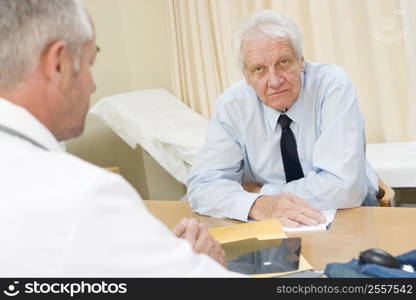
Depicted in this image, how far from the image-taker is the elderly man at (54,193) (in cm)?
56

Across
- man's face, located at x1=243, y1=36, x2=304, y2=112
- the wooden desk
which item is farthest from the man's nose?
the wooden desk

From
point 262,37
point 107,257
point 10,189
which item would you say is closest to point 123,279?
point 107,257

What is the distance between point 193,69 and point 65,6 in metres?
3.20

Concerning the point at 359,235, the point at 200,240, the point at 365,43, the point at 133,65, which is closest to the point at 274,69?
the point at 359,235

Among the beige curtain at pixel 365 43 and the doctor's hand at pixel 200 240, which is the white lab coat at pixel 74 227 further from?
the beige curtain at pixel 365 43

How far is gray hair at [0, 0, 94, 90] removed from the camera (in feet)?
2.25

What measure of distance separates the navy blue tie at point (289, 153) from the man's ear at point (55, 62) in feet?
3.84

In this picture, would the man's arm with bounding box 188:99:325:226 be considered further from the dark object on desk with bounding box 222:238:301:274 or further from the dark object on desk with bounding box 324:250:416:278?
the dark object on desk with bounding box 324:250:416:278

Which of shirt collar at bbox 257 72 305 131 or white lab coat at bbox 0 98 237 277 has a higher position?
white lab coat at bbox 0 98 237 277

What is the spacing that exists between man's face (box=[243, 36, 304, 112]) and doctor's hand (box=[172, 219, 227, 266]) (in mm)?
805

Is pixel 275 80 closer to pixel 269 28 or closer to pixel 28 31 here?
pixel 269 28

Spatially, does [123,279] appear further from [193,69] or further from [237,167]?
[193,69]

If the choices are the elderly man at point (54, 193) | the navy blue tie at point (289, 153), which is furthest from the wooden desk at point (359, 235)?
the elderly man at point (54, 193)

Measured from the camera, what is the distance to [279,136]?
5.97 ft
